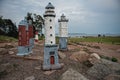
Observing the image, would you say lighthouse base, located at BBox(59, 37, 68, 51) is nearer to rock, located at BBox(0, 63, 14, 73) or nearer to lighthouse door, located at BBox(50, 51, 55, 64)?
lighthouse door, located at BBox(50, 51, 55, 64)

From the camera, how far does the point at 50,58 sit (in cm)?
1647

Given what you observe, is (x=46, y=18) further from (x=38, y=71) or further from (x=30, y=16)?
(x=30, y=16)

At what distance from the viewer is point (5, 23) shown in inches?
1951

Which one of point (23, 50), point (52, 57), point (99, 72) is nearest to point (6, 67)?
point (23, 50)

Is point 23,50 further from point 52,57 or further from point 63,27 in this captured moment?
point 63,27

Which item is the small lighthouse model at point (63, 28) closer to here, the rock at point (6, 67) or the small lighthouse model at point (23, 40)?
the small lighthouse model at point (23, 40)

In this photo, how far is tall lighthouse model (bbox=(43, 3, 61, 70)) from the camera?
1584 centimetres

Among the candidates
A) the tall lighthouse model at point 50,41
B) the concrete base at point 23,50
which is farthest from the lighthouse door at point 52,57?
the concrete base at point 23,50

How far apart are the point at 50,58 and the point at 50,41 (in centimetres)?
195

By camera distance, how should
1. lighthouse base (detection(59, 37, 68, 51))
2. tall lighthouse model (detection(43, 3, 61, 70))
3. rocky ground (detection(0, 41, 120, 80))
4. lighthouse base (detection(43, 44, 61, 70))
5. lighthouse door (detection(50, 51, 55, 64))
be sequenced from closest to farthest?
rocky ground (detection(0, 41, 120, 80)) < tall lighthouse model (detection(43, 3, 61, 70)) < lighthouse base (detection(43, 44, 61, 70)) < lighthouse door (detection(50, 51, 55, 64)) < lighthouse base (detection(59, 37, 68, 51))

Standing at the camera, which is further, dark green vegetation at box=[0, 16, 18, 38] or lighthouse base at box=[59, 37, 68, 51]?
dark green vegetation at box=[0, 16, 18, 38]

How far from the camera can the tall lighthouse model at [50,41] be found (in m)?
15.8

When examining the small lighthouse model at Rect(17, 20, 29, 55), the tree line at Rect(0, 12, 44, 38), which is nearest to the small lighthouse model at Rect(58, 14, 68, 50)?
the small lighthouse model at Rect(17, 20, 29, 55)

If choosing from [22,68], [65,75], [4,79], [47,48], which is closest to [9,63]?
[22,68]
